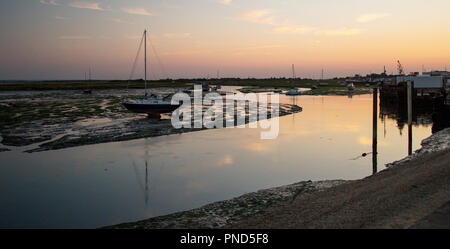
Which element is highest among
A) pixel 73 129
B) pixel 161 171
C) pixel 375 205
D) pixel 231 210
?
pixel 73 129

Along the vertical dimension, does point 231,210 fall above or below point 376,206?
below

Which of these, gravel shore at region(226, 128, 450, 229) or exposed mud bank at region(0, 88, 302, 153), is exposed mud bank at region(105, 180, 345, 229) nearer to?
gravel shore at region(226, 128, 450, 229)

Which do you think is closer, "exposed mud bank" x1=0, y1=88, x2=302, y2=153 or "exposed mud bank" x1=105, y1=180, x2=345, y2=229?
"exposed mud bank" x1=105, y1=180, x2=345, y2=229

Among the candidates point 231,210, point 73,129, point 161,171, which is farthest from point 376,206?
point 73,129

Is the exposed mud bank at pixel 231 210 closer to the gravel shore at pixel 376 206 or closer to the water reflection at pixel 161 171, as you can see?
the gravel shore at pixel 376 206

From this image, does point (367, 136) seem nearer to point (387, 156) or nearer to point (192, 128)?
point (387, 156)

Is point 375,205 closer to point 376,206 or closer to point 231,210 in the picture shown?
point 376,206

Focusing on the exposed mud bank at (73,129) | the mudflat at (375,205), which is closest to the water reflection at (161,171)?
the exposed mud bank at (73,129)

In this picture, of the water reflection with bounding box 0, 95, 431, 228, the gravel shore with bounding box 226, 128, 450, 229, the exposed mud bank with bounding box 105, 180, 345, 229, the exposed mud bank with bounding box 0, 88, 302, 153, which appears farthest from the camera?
the exposed mud bank with bounding box 0, 88, 302, 153

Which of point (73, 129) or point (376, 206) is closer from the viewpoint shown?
point (376, 206)

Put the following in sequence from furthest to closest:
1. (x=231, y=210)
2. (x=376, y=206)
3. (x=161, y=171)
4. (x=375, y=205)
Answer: (x=161, y=171) → (x=231, y=210) → (x=375, y=205) → (x=376, y=206)

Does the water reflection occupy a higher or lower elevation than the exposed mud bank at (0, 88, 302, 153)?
lower

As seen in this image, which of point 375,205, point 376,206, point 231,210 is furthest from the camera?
point 231,210

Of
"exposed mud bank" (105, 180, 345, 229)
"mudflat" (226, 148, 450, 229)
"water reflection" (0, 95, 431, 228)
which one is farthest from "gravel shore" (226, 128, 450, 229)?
"water reflection" (0, 95, 431, 228)
